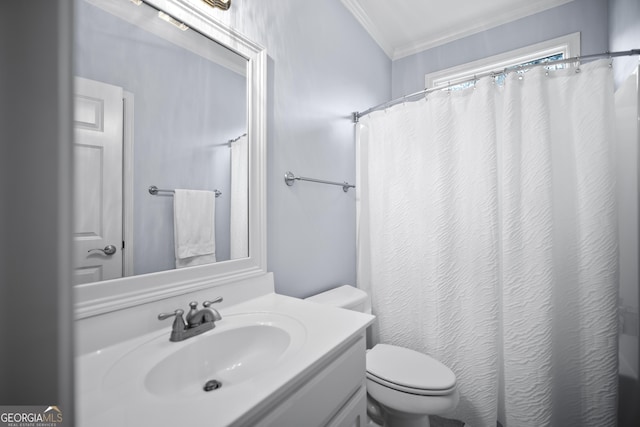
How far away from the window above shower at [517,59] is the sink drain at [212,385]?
1701 millimetres

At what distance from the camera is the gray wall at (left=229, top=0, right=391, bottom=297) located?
1.29m

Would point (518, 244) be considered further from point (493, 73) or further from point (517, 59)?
point (517, 59)

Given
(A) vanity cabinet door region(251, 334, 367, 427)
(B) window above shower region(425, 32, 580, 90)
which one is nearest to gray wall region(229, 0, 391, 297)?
(A) vanity cabinet door region(251, 334, 367, 427)

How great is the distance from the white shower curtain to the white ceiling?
0.86 m

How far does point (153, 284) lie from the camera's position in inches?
34.2

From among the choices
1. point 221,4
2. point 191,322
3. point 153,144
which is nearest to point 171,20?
point 221,4

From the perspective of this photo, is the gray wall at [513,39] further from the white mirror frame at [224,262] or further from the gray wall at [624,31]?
the white mirror frame at [224,262]

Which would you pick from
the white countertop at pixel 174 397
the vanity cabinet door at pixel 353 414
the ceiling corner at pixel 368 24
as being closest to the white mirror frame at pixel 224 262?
the white countertop at pixel 174 397

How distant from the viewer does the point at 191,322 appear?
854mm

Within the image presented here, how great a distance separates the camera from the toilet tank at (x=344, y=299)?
1441mm

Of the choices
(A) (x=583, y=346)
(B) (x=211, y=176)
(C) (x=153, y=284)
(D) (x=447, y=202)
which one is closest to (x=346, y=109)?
(D) (x=447, y=202)

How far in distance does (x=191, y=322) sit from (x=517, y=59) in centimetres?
261

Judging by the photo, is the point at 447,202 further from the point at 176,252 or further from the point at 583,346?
the point at 176,252

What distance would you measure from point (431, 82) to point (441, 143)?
43.9 inches
